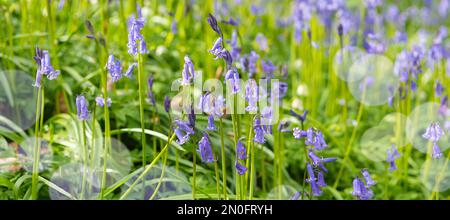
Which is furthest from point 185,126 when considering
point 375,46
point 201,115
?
point 375,46

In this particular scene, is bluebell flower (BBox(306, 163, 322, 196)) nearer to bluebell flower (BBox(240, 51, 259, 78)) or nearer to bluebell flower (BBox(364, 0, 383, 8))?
bluebell flower (BBox(240, 51, 259, 78))

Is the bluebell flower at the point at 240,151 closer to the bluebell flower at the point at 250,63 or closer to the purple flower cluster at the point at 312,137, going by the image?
the purple flower cluster at the point at 312,137

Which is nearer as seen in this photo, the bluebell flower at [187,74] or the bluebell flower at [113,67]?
the bluebell flower at [187,74]

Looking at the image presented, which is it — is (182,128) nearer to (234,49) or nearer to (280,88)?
(280,88)

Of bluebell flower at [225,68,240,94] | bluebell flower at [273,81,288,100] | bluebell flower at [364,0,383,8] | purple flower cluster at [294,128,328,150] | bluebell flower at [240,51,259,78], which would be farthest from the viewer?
bluebell flower at [364,0,383,8]

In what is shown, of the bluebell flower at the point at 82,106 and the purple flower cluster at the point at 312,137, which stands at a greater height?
the bluebell flower at the point at 82,106

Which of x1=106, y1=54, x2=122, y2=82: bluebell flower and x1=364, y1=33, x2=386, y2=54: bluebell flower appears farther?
x1=364, y1=33, x2=386, y2=54: bluebell flower

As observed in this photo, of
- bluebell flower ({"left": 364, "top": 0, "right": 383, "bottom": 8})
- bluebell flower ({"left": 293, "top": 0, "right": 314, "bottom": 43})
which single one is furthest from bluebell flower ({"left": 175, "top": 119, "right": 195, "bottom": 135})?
bluebell flower ({"left": 364, "top": 0, "right": 383, "bottom": 8})

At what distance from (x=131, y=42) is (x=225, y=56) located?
1.05ft

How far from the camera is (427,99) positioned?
12.5 ft

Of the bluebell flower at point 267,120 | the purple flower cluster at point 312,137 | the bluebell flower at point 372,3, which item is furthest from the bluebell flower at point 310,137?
the bluebell flower at point 372,3
